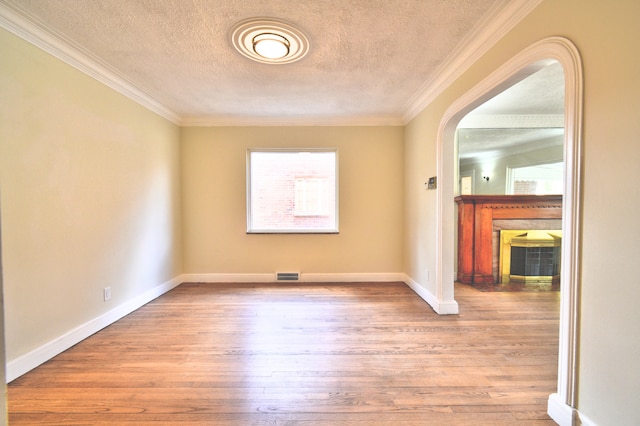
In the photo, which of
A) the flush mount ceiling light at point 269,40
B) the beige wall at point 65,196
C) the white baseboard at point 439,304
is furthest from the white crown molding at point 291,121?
the white baseboard at point 439,304

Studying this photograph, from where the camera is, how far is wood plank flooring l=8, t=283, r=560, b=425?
1.46 meters

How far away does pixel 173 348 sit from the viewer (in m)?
2.09

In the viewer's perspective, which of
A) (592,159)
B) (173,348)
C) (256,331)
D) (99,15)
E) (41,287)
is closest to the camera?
(592,159)

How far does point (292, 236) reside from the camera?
380 cm

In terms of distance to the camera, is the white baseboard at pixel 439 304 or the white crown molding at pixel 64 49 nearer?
the white crown molding at pixel 64 49

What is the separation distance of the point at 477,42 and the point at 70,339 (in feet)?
13.1

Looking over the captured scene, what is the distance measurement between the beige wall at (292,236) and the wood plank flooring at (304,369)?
37.7 inches

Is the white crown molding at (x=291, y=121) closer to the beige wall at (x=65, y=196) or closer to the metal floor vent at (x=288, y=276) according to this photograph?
the beige wall at (x=65, y=196)

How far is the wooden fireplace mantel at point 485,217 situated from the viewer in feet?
12.1

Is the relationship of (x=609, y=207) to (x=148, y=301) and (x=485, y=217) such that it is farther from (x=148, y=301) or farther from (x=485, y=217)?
(x=148, y=301)

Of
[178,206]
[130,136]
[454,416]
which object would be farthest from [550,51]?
[178,206]

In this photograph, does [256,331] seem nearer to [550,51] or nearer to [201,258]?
[201,258]

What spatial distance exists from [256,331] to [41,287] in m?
1.63

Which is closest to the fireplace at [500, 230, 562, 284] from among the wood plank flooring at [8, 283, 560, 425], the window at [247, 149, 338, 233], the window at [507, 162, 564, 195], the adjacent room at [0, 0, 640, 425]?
the adjacent room at [0, 0, 640, 425]
